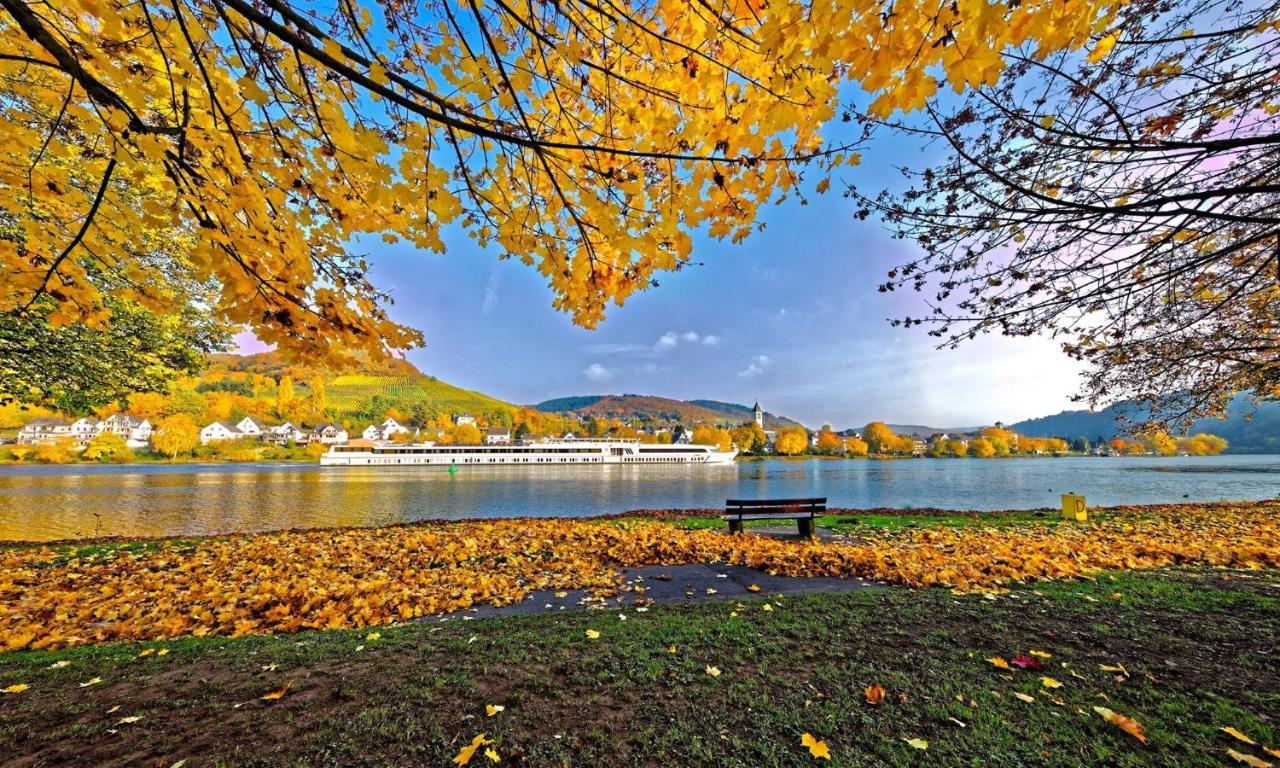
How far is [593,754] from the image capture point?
231cm

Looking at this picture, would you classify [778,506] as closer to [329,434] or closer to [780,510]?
[780,510]

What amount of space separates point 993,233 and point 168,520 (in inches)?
1029

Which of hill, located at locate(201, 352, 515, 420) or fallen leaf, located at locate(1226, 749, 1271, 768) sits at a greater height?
hill, located at locate(201, 352, 515, 420)

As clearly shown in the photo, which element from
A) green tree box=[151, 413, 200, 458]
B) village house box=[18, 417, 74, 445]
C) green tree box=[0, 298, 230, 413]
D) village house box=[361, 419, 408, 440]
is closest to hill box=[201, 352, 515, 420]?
village house box=[361, 419, 408, 440]

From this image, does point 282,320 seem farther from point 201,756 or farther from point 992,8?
point 992,8

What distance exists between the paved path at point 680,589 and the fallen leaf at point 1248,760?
10.2 feet

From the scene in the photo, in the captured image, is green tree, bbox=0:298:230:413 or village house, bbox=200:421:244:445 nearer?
green tree, bbox=0:298:230:413

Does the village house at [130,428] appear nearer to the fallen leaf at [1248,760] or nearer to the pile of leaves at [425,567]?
the pile of leaves at [425,567]

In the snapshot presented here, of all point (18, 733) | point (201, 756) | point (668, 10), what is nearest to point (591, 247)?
point (668, 10)

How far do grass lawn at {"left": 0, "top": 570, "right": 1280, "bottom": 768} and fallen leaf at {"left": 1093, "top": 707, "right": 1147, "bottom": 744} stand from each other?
41 millimetres

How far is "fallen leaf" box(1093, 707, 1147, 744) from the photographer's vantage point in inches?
93.4

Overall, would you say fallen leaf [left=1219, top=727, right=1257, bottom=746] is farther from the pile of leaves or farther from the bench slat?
the bench slat

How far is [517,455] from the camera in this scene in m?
76.4

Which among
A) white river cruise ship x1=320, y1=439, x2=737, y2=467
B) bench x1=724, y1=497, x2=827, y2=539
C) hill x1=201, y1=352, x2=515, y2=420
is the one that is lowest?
white river cruise ship x1=320, y1=439, x2=737, y2=467
